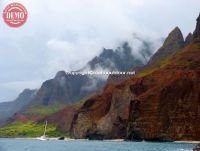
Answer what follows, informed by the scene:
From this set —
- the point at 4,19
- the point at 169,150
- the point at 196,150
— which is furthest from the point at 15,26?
the point at 169,150

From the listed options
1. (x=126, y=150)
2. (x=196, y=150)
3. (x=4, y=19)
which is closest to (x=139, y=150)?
(x=126, y=150)

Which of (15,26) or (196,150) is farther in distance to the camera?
(196,150)

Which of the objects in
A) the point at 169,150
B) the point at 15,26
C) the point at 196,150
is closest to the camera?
the point at 15,26

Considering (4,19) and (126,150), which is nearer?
(4,19)

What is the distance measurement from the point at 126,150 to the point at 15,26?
11740cm

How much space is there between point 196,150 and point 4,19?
81842 mm

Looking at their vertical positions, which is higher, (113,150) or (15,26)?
(15,26)

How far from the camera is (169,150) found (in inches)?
7392

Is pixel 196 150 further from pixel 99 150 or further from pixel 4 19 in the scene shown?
pixel 4 19

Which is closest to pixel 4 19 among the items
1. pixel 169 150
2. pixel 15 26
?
pixel 15 26

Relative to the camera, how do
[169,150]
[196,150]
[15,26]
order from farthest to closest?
[169,150] → [196,150] → [15,26]

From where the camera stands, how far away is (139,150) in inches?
7515

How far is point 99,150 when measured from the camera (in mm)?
196500

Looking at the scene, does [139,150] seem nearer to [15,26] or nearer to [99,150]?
[99,150]
